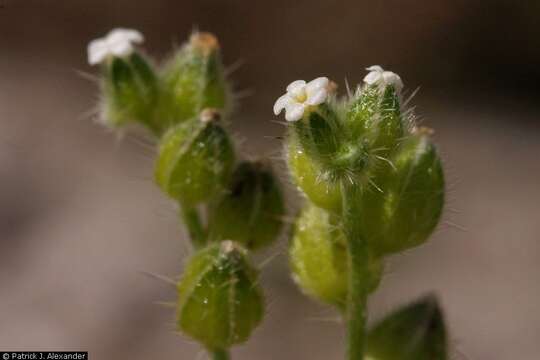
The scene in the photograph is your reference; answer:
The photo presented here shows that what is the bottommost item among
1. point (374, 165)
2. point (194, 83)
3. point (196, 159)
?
point (374, 165)

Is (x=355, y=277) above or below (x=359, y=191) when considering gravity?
below

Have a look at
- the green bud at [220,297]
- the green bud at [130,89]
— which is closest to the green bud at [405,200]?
the green bud at [220,297]

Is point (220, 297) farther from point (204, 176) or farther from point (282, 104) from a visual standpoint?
point (282, 104)

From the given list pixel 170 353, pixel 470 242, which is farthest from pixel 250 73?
pixel 170 353

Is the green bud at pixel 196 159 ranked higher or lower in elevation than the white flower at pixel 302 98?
higher

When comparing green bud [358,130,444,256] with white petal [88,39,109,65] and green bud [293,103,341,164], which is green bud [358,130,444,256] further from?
white petal [88,39,109,65]

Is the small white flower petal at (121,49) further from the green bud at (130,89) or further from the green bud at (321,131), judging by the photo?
the green bud at (321,131)

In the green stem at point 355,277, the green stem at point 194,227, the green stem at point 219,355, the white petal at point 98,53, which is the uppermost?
the white petal at point 98,53

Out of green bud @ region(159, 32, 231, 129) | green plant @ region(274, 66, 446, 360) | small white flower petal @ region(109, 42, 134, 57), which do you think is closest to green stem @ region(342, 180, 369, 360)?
green plant @ region(274, 66, 446, 360)

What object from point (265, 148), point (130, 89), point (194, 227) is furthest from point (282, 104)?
point (265, 148)
